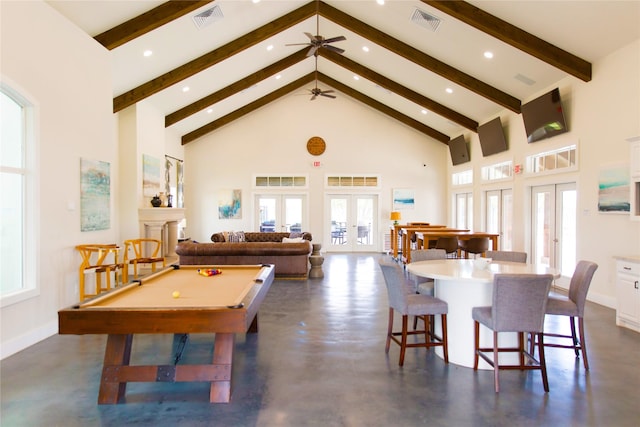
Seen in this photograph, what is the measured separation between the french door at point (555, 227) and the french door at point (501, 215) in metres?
0.89

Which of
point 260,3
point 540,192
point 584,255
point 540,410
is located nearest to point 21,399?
point 540,410

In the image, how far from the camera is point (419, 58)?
7520 millimetres

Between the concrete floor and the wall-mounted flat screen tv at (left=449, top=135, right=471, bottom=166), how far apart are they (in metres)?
6.74

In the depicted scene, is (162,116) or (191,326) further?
(162,116)

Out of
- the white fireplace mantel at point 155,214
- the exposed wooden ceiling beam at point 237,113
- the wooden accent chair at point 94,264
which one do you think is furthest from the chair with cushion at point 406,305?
the exposed wooden ceiling beam at point 237,113

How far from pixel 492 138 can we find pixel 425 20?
11.9 feet

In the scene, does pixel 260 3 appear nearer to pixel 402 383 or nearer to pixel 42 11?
pixel 42 11

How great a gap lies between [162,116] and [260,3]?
4039 millimetres

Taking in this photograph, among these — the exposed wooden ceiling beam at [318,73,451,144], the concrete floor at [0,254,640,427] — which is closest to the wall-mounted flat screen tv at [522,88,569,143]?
the concrete floor at [0,254,640,427]

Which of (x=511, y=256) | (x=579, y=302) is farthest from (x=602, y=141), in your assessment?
(x=579, y=302)

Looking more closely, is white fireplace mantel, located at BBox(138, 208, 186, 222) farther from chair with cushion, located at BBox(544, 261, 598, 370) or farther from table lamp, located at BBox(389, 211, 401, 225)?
chair with cushion, located at BBox(544, 261, 598, 370)

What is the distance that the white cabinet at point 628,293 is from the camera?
420 centimetres

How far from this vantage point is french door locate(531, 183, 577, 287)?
6.43 metres

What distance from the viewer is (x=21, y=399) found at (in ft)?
9.04
